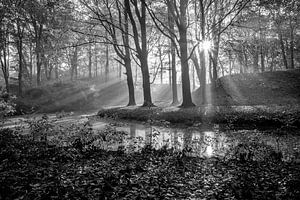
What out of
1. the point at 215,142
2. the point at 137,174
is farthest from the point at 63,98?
the point at 137,174

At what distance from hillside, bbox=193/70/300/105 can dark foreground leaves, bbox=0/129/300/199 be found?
1441 centimetres

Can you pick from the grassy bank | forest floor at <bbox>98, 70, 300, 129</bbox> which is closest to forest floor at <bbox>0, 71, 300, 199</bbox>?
the grassy bank

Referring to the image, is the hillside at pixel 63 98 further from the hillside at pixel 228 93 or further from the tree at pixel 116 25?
the tree at pixel 116 25

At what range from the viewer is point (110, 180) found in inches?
170

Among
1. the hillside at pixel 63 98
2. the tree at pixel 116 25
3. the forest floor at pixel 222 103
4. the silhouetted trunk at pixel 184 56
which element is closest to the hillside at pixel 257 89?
the forest floor at pixel 222 103

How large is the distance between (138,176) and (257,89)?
20441mm

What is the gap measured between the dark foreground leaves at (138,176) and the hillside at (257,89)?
47.3 feet

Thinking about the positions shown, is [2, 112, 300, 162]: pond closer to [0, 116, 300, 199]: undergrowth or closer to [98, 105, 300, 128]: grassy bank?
[0, 116, 300, 199]: undergrowth

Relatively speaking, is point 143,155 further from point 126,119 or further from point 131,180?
point 126,119

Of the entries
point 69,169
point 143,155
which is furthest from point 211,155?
point 69,169

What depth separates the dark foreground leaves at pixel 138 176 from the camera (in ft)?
12.4

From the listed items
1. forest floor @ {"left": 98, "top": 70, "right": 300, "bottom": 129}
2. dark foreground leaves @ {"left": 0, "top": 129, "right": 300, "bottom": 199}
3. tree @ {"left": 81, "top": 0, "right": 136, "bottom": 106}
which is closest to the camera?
dark foreground leaves @ {"left": 0, "top": 129, "right": 300, "bottom": 199}

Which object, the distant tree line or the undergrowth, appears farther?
the distant tree line

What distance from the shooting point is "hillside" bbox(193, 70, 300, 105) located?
19.3 m
